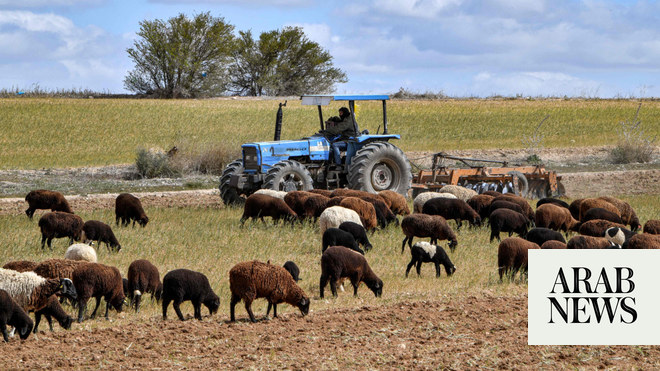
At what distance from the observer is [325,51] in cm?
7625

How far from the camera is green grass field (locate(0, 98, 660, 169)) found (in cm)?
3778

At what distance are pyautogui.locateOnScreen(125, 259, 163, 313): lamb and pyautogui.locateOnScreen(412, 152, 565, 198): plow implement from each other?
11.7m

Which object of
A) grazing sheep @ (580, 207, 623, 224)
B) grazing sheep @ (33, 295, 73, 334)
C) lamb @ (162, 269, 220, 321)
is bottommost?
grazing sheep @ (33, 295, 73, 334)

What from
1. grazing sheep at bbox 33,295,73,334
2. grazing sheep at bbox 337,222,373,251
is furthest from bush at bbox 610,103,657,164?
grazing sheep at bbox 33,295,73,334

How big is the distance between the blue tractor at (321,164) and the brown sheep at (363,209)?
3.38 m

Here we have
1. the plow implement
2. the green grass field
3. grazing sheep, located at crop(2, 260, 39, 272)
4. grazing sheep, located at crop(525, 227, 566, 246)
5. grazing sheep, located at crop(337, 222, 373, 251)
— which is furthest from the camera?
the green grass field

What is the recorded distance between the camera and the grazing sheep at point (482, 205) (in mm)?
17844

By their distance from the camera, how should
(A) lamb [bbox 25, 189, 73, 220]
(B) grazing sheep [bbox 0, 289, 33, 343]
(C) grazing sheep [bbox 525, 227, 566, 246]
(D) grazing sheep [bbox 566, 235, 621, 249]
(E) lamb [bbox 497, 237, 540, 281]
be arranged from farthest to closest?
1. (A) lamb [bbox 25, 189, 73, 220]
2. (C) grazing sheep [bbox 525, 227, 566, 246]
3. (D) grazing sheep [bbox 566, 235, 621, 249]
4. (E) lamb [bbox 497, 237, 540, 281]
5. (B) grazing sheep [bbox 0, 289, 33, 343]

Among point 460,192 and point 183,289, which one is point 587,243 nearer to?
point 183,289

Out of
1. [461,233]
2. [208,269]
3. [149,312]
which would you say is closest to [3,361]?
[149,312]

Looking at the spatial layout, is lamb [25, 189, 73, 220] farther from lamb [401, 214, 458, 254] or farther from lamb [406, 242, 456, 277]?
lamb [406, 242, 456, 277]

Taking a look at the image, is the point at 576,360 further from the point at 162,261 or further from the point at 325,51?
the point at 325,51

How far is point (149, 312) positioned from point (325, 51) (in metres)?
67.4

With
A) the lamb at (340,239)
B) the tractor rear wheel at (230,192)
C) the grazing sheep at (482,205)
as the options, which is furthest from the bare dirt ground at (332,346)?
the tractor rear wheel at (230,192)
